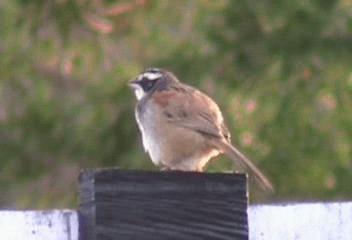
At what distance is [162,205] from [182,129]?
9.77ft

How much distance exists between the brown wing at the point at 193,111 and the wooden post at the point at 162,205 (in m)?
2.65

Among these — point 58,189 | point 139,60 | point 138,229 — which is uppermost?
point 139,60

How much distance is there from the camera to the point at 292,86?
1012 centimetres

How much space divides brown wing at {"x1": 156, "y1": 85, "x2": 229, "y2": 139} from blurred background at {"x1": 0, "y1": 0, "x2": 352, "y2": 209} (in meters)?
3.93

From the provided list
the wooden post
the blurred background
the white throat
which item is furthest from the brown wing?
the blurred background

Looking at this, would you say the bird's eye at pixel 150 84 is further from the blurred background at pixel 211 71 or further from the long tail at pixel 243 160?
the blurred background at pixel 211 71

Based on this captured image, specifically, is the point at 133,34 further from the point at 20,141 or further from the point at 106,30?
the point at 20,141

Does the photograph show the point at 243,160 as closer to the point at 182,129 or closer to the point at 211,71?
the point at 182,129

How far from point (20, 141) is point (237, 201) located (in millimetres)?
7717

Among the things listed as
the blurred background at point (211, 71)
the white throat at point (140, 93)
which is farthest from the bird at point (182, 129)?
the blurred background at point (211, 71)

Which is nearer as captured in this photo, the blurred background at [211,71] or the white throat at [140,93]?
the white throat at [140,93]

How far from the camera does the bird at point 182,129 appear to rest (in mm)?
5562

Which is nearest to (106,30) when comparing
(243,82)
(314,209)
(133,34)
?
(133,34)

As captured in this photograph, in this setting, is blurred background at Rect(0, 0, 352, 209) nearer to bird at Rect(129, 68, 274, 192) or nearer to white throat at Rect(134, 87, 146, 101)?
white throat at Rect(134, 87, 146, 101)
